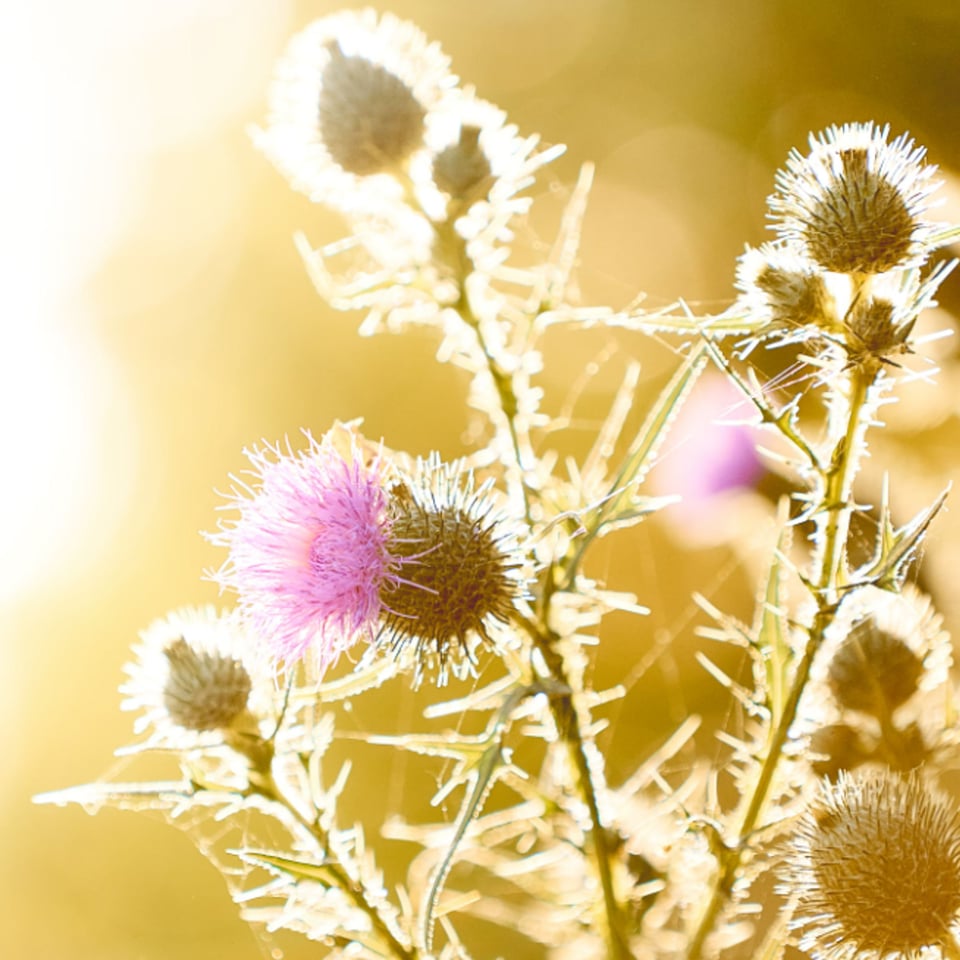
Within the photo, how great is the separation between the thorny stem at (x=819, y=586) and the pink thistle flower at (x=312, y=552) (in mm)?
398

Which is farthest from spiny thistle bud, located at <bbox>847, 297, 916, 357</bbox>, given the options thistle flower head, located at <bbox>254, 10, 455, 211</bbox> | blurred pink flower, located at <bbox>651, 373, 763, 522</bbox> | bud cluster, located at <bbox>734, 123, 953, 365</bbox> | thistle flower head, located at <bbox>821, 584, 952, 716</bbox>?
thistle flower head, located at <bbox>254, 10, 455, 211</bbox>

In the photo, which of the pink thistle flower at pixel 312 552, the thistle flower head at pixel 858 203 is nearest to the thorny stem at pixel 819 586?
the thistle flower head at pixel 858 203

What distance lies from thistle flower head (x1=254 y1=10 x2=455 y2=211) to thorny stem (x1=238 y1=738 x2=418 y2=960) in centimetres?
71

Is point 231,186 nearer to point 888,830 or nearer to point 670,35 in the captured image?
point 670,35

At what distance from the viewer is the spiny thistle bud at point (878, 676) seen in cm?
99

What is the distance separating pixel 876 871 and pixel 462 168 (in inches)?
33.9

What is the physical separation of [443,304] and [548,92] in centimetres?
207

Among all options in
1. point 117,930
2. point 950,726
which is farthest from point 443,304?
point 117,930

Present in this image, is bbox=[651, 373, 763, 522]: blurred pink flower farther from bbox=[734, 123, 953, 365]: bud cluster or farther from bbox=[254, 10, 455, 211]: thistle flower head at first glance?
bbox=[254, 10, 455, 211]: thistle flower head

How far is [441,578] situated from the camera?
1064mm

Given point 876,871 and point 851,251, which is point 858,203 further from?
point 876,871

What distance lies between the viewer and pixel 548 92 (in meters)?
2.99

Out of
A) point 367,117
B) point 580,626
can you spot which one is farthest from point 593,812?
point 367,117

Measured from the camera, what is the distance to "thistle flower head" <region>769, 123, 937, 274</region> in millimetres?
921
